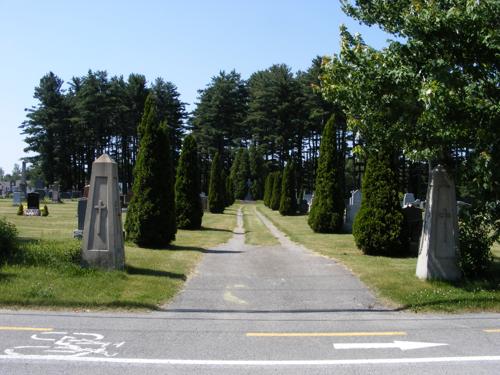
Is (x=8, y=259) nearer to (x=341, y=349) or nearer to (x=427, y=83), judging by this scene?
(x=341, y=349)

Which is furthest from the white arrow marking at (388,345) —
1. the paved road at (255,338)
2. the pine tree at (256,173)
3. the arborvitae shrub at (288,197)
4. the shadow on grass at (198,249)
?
the pine tree at (256,173)

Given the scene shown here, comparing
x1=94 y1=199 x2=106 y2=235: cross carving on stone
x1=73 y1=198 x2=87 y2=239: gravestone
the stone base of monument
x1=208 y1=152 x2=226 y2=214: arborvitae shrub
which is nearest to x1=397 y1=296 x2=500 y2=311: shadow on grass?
x1=94 y1=199 x2=106 y2=235: cross carving on stone

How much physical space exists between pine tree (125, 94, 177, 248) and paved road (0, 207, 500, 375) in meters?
6.14

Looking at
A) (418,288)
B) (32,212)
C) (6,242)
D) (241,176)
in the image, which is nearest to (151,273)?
(6,242)

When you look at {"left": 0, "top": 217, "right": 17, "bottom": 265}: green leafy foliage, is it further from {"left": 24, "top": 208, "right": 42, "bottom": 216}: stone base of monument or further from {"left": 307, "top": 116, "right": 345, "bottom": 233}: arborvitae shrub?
{"left": 24, "top": 208, "right": 42, "bottom": 216}: stone base of monument

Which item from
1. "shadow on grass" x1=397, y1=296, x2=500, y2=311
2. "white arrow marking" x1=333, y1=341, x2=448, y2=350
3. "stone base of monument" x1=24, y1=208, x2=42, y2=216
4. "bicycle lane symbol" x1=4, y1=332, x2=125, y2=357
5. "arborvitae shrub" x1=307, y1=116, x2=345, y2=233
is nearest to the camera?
"bicycle lane symbol" x1=4, y1=332, x2=125, y2=357

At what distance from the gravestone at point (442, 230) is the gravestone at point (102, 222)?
247 inches

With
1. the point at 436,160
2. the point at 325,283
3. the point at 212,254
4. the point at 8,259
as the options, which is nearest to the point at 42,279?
the point at 8,259

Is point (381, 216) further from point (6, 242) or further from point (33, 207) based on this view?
point (33, 207)

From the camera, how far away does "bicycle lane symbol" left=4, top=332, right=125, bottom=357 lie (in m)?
6.21

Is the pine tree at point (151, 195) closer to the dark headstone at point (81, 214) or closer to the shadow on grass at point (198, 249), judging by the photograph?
the shadow on grass at point (198, 249)

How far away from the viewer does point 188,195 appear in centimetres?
2556

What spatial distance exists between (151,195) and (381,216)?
6744 millimetres

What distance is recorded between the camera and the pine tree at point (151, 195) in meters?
16.5
